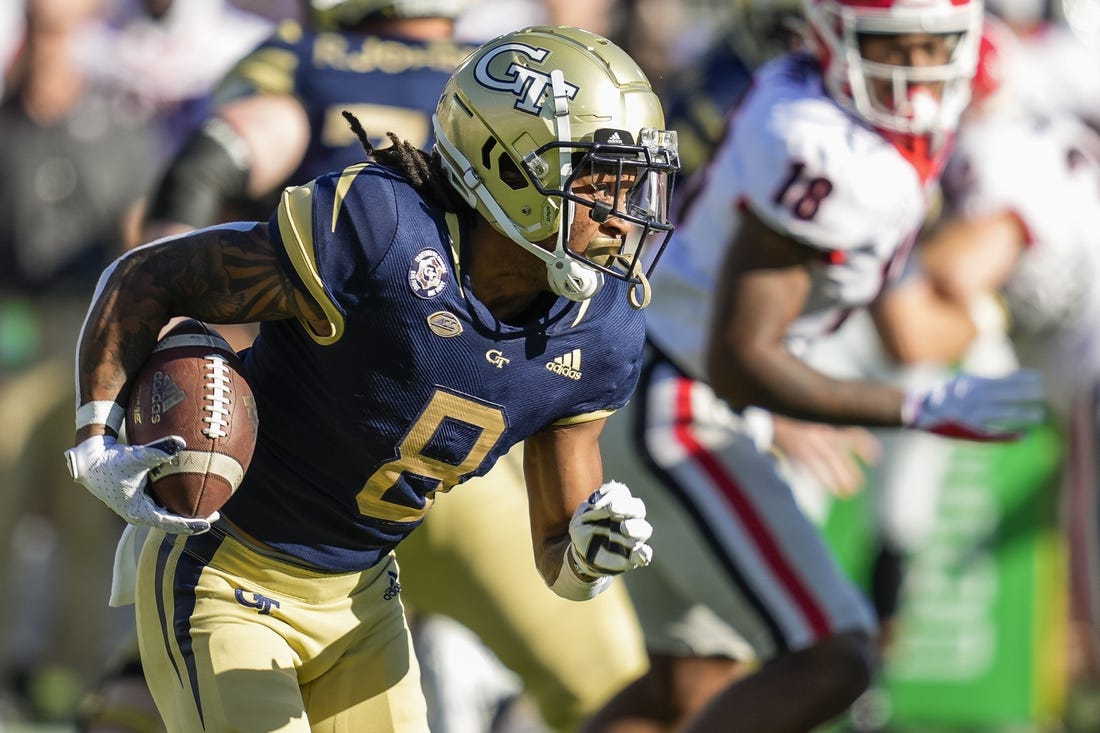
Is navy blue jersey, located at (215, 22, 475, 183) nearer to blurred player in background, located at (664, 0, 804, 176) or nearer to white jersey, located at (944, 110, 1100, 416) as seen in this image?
blurred player in background, located at (664, 0, 804, 176)

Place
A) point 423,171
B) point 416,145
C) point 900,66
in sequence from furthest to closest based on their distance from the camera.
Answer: point 416,145 → point 900,66 → point 423,171

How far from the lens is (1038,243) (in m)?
7.18

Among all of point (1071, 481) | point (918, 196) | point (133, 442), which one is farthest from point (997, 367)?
point (133, 442)

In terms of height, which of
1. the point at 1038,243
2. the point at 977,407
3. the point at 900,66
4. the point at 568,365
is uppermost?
the point at 568,365

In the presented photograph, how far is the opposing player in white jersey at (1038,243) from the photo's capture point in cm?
711

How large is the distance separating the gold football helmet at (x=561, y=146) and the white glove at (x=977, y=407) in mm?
1250

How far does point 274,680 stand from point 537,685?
1.44 m

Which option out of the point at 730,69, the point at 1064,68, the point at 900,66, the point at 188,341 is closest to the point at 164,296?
the point at 188,341

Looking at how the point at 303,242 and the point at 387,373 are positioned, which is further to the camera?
the point at 387,373

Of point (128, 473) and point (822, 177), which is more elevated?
point (128, 473)

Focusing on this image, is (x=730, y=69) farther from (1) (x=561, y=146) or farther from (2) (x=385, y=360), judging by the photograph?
(2) (x=385, y=360)

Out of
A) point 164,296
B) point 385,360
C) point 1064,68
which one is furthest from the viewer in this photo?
point 1064,68

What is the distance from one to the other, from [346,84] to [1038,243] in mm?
3127

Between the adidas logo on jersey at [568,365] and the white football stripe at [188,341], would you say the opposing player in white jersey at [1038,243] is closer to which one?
the adidas logo on jersey at [568,365]
